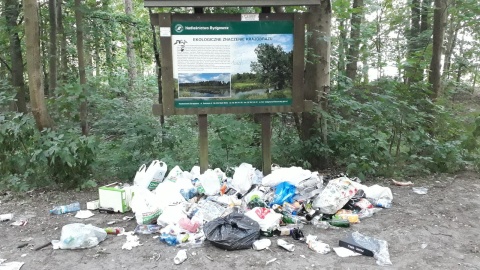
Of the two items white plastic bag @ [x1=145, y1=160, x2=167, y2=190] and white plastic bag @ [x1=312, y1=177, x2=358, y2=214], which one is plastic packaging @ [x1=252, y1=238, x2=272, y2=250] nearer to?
white plastic bag @ [x1=312, y1=177, x2=358, y2=214]

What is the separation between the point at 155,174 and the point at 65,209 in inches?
48.1

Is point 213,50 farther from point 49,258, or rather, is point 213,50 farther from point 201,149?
point 49,258

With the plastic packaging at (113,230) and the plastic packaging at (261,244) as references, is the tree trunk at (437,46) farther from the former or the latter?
the plastic packaging at (113,230)

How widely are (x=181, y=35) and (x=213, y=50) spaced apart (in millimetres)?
486

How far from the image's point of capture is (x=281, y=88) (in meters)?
5.61

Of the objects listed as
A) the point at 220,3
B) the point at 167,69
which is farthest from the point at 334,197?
the point at 220,3

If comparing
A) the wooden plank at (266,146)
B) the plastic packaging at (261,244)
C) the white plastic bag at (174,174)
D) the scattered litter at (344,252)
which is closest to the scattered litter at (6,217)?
the white plastic bag at (174,174)

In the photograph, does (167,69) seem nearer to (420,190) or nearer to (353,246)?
(353,246)

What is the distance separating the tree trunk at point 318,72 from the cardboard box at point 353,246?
2.81 meters

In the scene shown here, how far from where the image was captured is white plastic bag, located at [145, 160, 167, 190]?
5289mm

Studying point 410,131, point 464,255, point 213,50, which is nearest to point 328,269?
point 464,255

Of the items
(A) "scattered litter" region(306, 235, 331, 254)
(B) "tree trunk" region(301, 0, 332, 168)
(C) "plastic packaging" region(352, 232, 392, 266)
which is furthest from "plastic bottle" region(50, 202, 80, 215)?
(B) "tree trunk" region(301, 0, 332, 168)

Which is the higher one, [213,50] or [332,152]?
[213,50]

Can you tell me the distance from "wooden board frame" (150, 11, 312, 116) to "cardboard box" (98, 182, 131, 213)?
125cm
